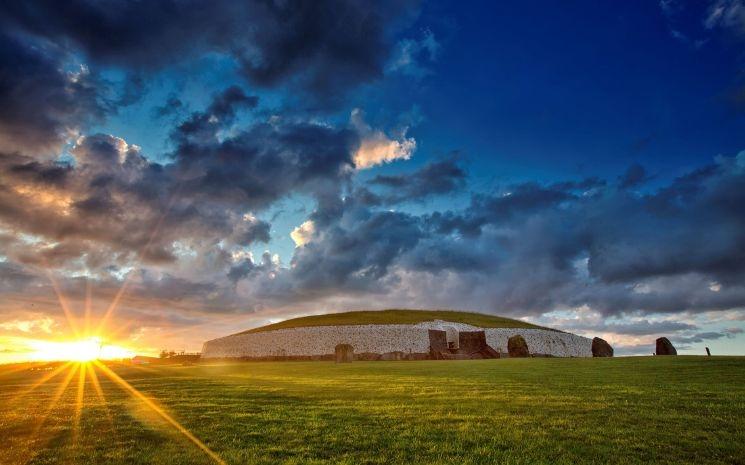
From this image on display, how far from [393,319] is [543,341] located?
2149 centimetres

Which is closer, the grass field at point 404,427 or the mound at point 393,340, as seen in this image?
the grass field at point 404,427

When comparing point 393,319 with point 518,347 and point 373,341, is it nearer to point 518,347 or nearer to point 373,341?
point 373,341

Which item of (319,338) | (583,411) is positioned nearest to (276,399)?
(583,411)

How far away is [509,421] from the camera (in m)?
8.97

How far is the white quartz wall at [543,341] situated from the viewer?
59.7 metres

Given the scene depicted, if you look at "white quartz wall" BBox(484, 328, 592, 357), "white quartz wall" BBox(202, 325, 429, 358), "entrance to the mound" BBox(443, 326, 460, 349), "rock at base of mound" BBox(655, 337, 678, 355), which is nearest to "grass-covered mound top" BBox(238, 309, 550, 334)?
"white quartz wall" BBox(202, 325, 429, 358)

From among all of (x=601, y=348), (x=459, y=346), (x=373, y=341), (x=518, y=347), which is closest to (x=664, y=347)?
(x=601, y=348)

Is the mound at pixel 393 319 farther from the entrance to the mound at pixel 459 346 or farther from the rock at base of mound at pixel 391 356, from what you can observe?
the rock at base of mound at pixel 391 356

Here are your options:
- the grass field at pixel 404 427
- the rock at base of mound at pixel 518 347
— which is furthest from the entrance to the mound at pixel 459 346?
the grass field at pixel 404 427

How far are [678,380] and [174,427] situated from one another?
54.7ft

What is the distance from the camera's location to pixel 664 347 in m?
35.1

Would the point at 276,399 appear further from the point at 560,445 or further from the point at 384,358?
the point at 384,358

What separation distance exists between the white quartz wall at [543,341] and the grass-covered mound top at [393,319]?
421 centimetres

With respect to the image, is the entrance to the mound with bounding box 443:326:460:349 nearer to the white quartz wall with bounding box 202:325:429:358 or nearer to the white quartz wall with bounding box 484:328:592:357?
the white quartz wall with bounding box 202:325:429:358
